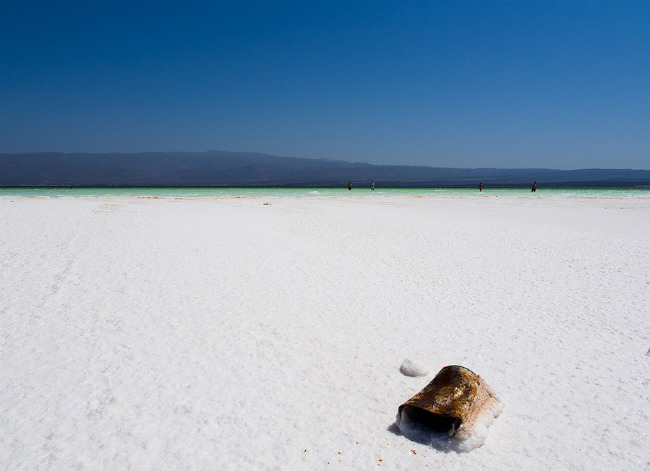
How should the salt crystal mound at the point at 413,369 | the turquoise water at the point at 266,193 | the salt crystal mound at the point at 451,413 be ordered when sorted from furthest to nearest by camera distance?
the turquoise water at the point at 266,193, the salt crystal mound at the point at 413,369, the salt crystal mound at the point at 451,413

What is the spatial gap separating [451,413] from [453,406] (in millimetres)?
43

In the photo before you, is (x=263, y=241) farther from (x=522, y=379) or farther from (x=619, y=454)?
(x=619, y=454)

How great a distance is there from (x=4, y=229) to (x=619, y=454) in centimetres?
1234

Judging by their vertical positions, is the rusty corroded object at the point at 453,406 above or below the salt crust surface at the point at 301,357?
above

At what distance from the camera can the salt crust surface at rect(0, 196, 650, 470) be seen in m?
2.40

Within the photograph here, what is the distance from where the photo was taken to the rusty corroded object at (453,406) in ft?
7.86

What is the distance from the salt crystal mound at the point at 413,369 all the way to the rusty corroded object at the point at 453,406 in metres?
0.54

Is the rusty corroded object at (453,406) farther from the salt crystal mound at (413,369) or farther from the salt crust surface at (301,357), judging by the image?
the salt crystal mound at (413,369)

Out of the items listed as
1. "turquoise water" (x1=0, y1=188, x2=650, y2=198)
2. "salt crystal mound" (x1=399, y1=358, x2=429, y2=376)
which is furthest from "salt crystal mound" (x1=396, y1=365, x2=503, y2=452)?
"turquoise water" (x1=0, y1=188, x2=650, y2=198)

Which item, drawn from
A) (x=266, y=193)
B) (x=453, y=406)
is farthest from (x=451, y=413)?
(x=266, y=193)

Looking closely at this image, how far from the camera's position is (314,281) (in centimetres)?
597

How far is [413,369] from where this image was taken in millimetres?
3221

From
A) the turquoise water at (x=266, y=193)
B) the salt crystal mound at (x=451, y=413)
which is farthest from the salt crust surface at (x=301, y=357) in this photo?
the turquoise water at (x=266, y=193)

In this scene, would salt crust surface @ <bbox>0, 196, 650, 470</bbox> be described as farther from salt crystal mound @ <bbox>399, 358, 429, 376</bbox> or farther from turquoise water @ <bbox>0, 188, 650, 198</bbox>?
turquoise water @ <bbox>0, 188, 650, 198</bbox>
